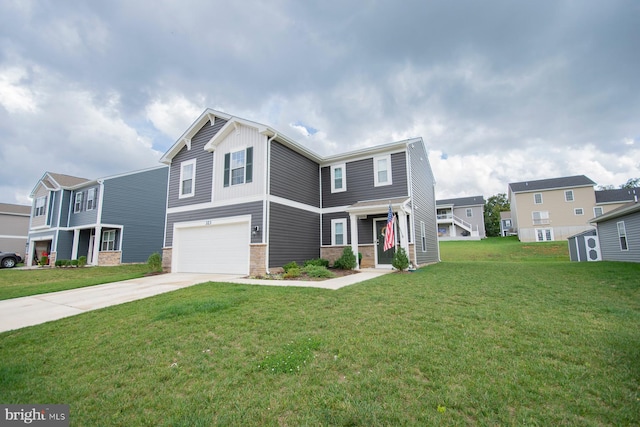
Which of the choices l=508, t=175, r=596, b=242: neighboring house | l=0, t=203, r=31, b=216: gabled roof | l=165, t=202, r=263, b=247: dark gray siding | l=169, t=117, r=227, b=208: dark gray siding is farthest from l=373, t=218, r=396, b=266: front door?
l=0, t=203, r=31, b=216: gabled roof

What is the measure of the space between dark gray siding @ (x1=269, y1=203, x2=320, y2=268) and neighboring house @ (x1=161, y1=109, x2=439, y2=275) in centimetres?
4

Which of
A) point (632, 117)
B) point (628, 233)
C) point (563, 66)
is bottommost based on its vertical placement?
point (628, 233)

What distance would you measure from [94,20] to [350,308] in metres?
12.8

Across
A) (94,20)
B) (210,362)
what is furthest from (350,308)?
(94,20)

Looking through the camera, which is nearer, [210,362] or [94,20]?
[210,362]

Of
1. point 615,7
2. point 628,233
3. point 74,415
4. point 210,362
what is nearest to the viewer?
point 74,415

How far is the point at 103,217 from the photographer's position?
19.3 metres

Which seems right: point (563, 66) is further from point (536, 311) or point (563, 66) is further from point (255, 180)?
point (255, 180)

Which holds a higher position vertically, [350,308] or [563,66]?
[563,66]

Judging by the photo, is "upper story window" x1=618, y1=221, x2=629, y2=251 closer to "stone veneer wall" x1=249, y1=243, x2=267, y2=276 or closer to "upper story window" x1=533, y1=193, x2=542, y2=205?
"stone veneer wall" x1=249, y1=243, x2=267, y2=276

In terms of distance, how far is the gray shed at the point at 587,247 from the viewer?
16844 mm

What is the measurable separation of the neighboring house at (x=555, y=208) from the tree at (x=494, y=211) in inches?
683

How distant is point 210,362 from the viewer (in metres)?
3.42

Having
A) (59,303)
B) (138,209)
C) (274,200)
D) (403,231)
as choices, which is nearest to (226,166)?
(274,200)
